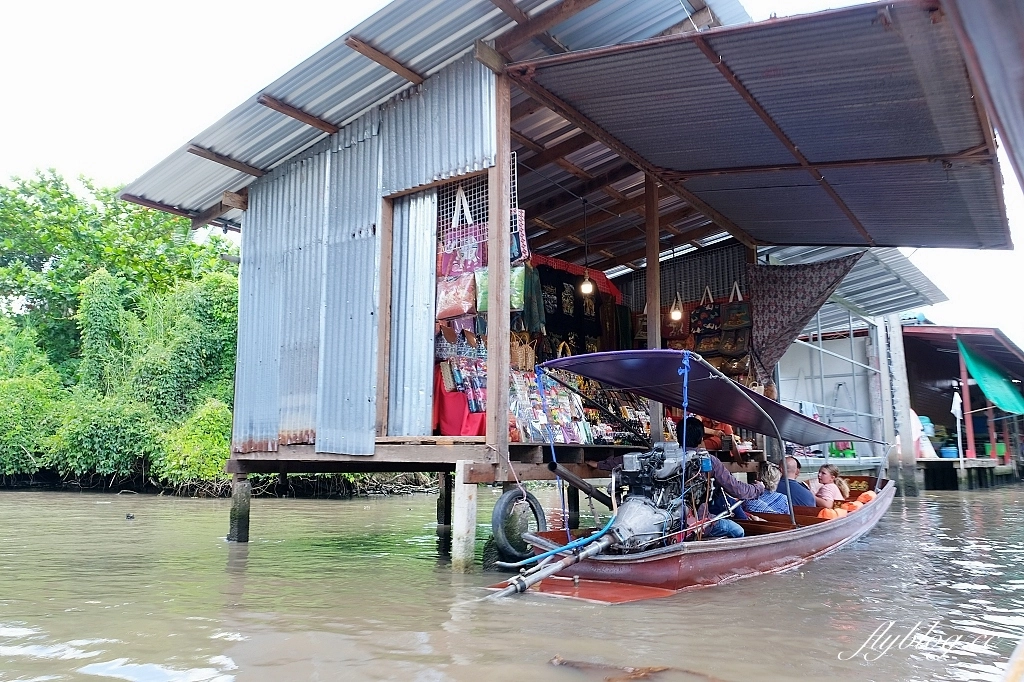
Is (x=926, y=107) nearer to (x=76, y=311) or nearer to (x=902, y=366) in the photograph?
(x=902, y=366)

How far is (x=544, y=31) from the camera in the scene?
6855 mm

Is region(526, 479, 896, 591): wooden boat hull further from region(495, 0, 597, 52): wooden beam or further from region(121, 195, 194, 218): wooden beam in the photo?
region(121, 195, 194, 218): wooden beam

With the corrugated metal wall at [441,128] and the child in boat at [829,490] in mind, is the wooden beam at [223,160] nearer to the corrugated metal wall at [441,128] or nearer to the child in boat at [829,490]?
the corrugated metal wall at [441,128]

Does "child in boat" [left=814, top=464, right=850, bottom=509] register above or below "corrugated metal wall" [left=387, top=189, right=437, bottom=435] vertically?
below

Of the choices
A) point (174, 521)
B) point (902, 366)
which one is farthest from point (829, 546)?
point (902, 366)

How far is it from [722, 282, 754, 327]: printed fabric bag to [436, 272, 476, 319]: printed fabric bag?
231 inches

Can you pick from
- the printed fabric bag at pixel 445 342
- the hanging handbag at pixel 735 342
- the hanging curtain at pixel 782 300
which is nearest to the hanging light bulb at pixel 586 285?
the hanging handbag at pixel 735 342

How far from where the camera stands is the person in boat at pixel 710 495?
21.3 feet

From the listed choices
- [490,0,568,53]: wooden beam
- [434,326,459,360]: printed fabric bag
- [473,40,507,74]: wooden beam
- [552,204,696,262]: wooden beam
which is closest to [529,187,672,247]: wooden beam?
[552,204,696,262]: wooden beam

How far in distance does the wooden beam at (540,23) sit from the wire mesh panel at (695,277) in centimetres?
650

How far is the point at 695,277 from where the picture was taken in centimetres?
1280

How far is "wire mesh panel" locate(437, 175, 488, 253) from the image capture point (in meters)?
7.46

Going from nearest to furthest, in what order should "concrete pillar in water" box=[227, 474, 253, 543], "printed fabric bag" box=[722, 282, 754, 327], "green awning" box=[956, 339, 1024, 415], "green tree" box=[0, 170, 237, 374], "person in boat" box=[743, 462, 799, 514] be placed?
"person in boat" box=[743, 462, 799, 514]
"concrete pillar in water" box=[227, 474, 253, 543]
"printed fabric bag" box=[722, 282, 754, 327]
"green awning" box=[956, 339, 1024, 415]
"green tree" box=[0, 170, 237, 374]

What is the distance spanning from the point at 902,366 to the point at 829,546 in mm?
10936
